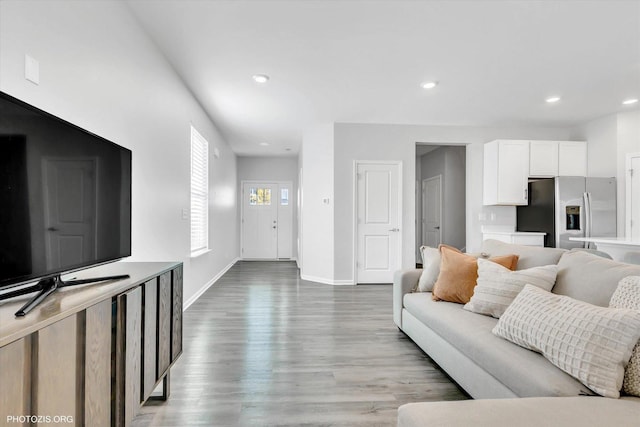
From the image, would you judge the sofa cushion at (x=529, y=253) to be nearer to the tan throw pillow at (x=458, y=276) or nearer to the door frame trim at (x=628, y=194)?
the tan throw pillow at (x=458, y=276)

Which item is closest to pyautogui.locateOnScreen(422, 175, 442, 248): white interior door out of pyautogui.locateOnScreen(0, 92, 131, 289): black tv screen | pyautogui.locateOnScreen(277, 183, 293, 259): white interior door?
pyautogui.locateOnScreen(277, 183, 293, 259): white interior door

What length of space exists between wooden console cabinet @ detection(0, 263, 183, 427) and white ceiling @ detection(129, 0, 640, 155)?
2.08m

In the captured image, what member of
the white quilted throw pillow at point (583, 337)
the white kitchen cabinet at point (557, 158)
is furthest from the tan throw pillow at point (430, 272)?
the white kitchen cabinet at point (557, 158)

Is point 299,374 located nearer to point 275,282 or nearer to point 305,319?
point 305,319

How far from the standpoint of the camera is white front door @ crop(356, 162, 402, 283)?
532cm

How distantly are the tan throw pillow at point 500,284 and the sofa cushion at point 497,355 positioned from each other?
0.07 meters

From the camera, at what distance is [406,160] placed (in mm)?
5344

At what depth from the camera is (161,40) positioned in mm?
2811

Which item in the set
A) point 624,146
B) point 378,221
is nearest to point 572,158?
point 624,146

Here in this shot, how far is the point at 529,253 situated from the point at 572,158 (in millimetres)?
4116

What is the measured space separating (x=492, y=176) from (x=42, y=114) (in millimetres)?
5597

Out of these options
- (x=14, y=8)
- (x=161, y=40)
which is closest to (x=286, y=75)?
(x=161, y=40)

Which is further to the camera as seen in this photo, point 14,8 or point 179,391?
point 179,391

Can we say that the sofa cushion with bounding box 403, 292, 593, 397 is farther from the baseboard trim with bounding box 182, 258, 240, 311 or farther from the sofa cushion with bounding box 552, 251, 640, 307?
the baseboard trim with bounding box 182, 258, 240, 311
